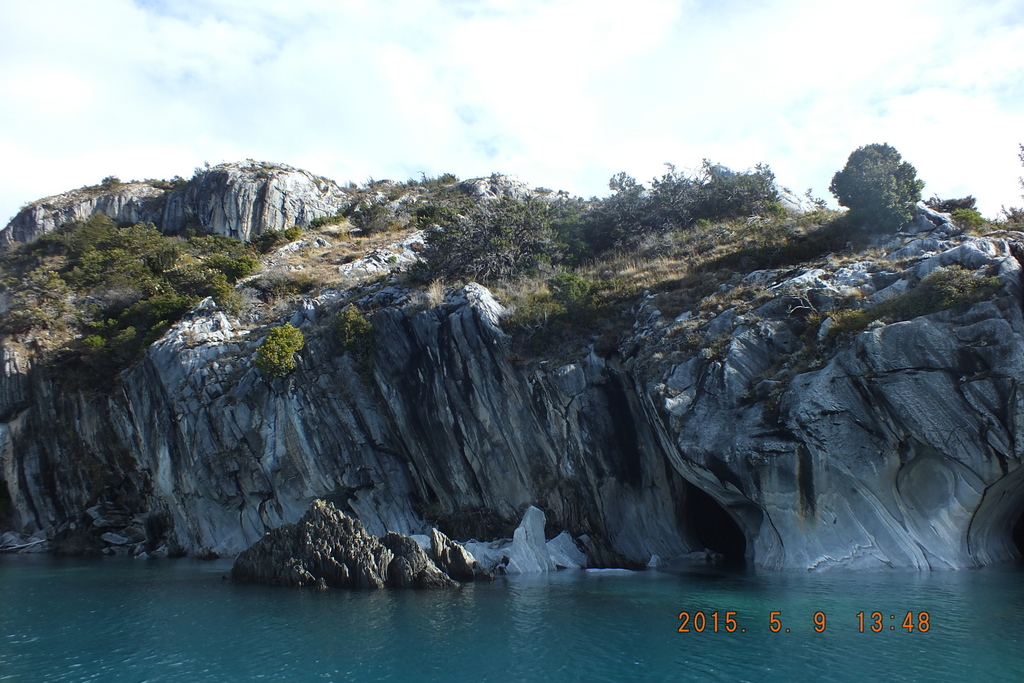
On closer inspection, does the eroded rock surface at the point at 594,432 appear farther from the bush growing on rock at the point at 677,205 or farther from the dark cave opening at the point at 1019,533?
the bush growing on rock at the point at 677,205

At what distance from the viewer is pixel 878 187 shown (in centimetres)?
3128

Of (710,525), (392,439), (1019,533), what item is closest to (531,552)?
(710,525)

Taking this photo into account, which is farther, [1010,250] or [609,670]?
[1010,250]

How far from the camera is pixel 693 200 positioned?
4400 cm

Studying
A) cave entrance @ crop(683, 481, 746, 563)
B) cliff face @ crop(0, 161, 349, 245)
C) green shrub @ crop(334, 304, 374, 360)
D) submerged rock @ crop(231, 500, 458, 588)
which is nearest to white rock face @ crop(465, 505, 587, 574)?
submerged rock @ crop(231, 500, 458, 588)

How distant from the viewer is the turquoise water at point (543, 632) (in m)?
13.9

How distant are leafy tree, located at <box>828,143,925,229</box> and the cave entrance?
15.1 meters

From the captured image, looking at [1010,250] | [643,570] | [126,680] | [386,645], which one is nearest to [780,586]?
[643,570]

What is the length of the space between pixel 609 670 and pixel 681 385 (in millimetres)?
13061

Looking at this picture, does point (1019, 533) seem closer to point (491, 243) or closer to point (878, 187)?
point (878, 187)

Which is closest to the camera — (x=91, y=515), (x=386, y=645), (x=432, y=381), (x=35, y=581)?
(x=386, y=645)

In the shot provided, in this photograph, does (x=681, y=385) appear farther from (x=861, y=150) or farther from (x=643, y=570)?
(x=861, y=150)

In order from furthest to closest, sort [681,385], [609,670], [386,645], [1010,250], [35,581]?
[35,581] < [681,385] < [1010,250] < [386,645] < [609,670]

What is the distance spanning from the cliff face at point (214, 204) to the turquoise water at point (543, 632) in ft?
163
